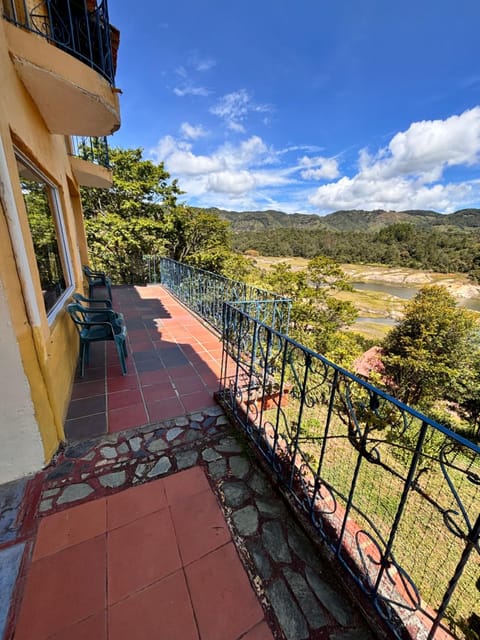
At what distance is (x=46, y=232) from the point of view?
2.79 metres

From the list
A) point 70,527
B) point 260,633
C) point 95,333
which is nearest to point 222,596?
point 260,633

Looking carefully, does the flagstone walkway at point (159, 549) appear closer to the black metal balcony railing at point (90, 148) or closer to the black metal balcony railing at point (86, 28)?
the black metal balcony railing at point (86, 28)

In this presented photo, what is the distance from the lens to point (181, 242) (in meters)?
12.7

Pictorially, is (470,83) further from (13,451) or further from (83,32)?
(13,451)

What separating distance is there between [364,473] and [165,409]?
3.37 m

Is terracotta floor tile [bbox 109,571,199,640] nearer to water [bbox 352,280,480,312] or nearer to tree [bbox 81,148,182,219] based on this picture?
tree [bbox 81,148,182,219]

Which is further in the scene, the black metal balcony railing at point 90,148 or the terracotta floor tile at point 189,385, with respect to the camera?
the black metal balcony railing at point 90,148

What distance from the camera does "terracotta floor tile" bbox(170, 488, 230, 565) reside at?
1.37 m

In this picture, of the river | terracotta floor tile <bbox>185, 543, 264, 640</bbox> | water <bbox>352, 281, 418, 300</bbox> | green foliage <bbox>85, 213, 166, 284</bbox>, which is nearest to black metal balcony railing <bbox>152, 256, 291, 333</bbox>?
terracotta floor tile <bbox>185, 543, 264, 640</bbox>

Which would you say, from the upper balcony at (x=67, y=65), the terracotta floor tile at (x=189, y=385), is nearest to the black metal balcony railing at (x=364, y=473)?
A: the terracotta floor tile at (x=189, y=385)

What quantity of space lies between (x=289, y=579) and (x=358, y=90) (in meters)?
13.5

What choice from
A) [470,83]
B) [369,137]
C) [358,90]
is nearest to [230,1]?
[358,90]

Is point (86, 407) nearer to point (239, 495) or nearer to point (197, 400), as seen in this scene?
point (197, 400)

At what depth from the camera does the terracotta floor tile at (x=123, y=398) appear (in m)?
2.52
